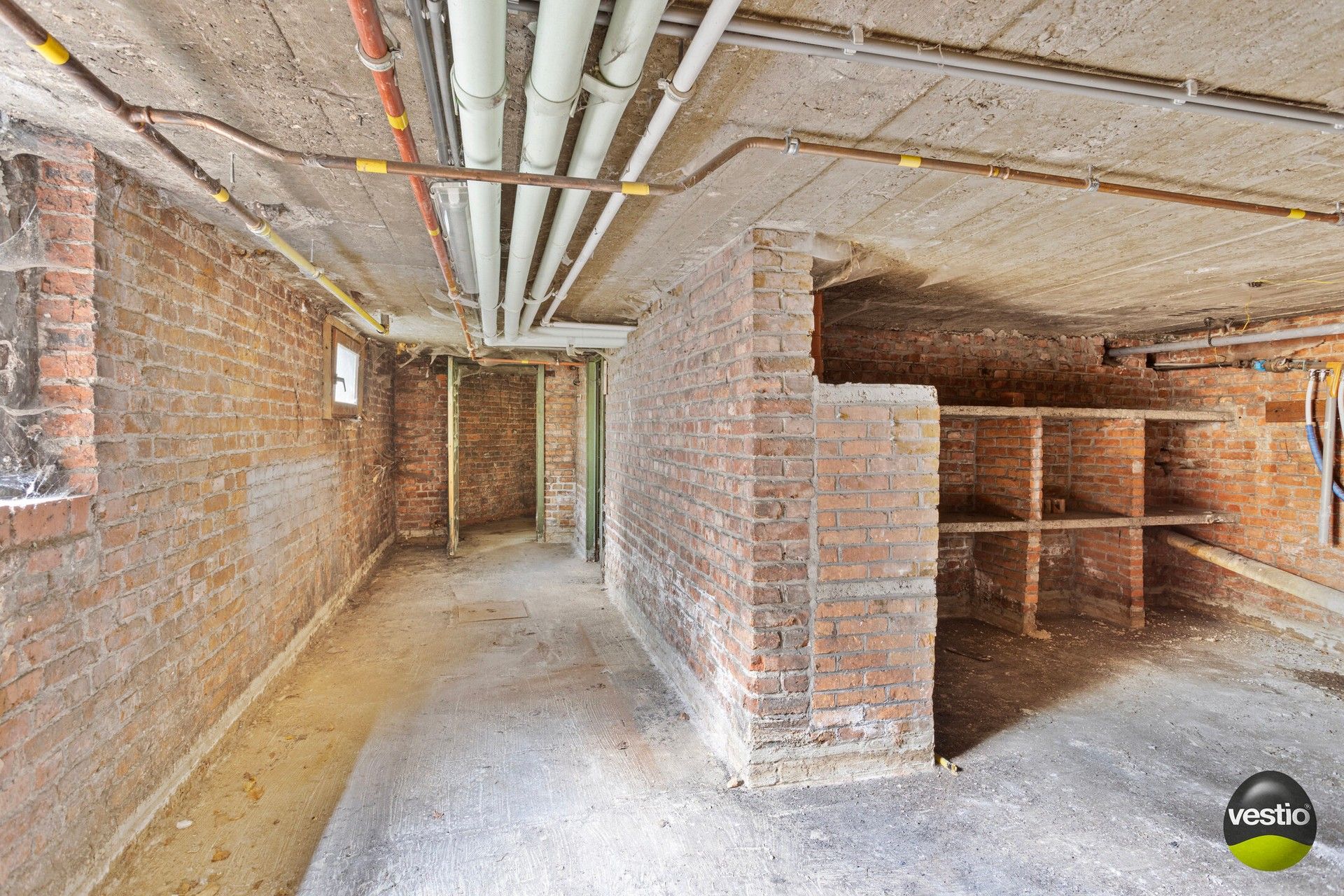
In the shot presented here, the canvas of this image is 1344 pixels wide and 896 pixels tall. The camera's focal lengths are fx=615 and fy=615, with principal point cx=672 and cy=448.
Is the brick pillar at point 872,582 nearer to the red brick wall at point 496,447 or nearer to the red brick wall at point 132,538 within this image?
the red brick wall at point 132,538

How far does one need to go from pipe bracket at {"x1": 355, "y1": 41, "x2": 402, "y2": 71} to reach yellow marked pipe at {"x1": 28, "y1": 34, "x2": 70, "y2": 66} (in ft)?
1.70

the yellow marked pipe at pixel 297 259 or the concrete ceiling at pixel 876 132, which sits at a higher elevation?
the concrete ceiling at pixel 876 132

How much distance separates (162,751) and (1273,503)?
596 cm

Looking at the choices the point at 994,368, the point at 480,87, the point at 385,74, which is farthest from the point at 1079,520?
the point at 385,74

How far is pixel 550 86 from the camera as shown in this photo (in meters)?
1.19

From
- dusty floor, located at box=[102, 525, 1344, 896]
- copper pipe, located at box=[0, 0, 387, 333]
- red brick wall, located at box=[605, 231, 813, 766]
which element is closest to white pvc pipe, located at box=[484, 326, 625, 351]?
red brick wall, located at box=[605, 231, 813, 766]

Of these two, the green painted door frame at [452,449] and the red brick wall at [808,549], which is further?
the green painted door frame at [452,449]

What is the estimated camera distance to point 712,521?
8.84 ft

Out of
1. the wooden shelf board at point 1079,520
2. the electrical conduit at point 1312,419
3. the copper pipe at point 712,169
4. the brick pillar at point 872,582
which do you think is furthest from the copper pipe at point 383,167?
the electrical conduit at point 1312,419

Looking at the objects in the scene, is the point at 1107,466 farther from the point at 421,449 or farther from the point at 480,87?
the point at 421,449

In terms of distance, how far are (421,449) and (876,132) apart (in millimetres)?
6607

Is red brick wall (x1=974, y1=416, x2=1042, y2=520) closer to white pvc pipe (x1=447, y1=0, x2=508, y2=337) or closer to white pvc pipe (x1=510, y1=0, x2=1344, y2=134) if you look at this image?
white pvc pipe (x1=510, y1=0, x2=1344, y2=134)

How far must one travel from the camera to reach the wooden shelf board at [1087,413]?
3.54 meters

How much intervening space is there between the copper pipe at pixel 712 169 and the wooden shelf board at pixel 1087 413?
55.8 inches
